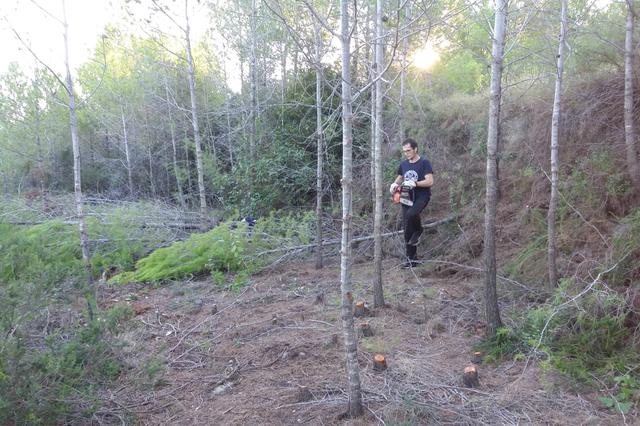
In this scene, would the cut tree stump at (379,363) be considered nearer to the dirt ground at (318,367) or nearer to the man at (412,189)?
the dirt ground at (318,367)

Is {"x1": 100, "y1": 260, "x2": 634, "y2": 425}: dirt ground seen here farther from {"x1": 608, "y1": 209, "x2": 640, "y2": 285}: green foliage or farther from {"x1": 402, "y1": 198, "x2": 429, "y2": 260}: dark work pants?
{"x1": 608, "y1": 209, "x2": 640, "y2": 285}: green foliage

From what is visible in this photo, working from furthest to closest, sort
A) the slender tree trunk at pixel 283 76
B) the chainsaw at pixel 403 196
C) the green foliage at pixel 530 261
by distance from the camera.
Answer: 1. the slender tree trunk at pixel 283 76
2. the chainsaw at pixel 403 196
3. the green foliage at pixel 530 261

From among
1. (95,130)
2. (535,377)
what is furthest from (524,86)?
(95,130)

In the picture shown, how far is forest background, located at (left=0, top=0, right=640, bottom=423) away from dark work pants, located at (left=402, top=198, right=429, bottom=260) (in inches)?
19.9

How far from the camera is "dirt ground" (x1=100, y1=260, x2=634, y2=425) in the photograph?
129 inches

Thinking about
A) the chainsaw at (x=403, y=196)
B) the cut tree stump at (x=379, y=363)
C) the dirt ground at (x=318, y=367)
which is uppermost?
the chainsaw at (x=403, y=196)

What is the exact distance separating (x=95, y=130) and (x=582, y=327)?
19.7m

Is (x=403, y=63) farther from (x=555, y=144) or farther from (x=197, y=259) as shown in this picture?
(x=197, y=259)

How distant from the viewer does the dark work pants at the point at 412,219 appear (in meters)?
6.54

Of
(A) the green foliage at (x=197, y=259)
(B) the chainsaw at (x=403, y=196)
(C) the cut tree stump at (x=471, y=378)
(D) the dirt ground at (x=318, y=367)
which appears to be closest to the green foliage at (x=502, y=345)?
(D) the dirt ground at (x=318, y=367)

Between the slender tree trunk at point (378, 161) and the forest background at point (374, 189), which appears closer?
the forest background at point (374, 189)

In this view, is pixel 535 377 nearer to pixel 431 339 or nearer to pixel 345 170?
pixel 431 339

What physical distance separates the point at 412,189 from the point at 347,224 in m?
3.72

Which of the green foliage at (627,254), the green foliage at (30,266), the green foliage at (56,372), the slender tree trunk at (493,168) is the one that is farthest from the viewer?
the green foliage at (627,254)
